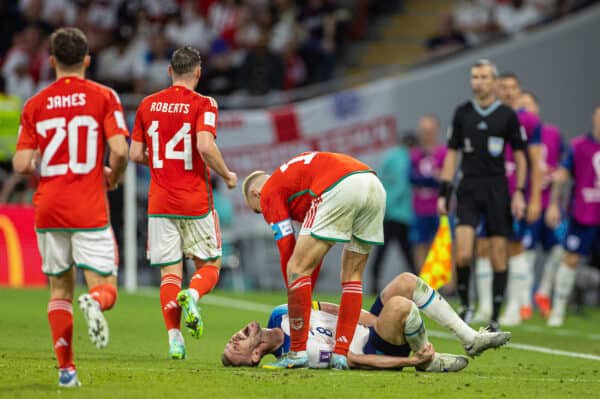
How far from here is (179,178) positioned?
29.9 ft

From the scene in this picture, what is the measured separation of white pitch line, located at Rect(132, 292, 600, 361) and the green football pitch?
0.06 ft

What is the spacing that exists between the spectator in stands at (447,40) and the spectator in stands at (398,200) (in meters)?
1.91

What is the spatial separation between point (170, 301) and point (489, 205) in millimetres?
3958

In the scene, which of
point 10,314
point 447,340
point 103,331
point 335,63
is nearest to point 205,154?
point 103,331

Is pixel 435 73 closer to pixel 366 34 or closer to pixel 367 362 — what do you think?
pixel 366 34

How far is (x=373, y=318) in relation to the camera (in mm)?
8047

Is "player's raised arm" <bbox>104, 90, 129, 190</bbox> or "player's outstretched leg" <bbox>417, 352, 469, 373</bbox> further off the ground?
"player's raised arm" <bbox>104, 90, 129, 190</bbox>

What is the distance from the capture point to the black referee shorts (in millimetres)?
11797

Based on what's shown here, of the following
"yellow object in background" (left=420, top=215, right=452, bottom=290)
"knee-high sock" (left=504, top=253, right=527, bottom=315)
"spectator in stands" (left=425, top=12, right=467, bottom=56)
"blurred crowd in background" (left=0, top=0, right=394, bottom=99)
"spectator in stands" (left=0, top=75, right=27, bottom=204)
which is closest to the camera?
"yellow object in background" (left=420, top=215, right=452, bottom=290)

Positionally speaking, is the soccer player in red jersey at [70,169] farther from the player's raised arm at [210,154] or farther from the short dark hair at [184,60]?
the short dark hair at [184,60]

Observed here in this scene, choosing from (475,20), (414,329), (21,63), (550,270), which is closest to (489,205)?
(414,329)

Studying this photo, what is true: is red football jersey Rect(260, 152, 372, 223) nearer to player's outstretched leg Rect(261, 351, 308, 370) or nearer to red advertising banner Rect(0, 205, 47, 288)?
player's outstretched leg Rect(261, 351, 308, 370)

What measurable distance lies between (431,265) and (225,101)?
24.1 ft

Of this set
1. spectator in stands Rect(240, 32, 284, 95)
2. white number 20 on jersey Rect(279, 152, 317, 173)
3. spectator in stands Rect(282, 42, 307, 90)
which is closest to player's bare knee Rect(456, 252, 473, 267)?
white number 20 on jersey Rect(279, 152, 317, 173)
